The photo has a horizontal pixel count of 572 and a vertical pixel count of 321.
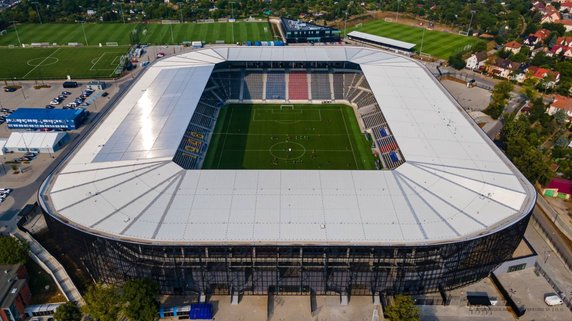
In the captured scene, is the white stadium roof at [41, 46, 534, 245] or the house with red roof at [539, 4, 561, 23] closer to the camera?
the white stadium roof at [41, 46, 534, 245]

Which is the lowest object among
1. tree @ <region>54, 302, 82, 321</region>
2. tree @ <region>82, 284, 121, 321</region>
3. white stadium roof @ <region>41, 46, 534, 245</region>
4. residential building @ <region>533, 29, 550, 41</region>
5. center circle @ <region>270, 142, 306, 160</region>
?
center circle @ <region>270, 142, 306, 160</region>

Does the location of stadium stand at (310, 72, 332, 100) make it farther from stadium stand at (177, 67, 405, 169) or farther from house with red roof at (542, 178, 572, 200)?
house with red roof at (542, 178, 572, 200)

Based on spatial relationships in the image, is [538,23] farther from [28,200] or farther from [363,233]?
[28,200]

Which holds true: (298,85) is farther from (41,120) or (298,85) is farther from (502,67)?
(502,67)

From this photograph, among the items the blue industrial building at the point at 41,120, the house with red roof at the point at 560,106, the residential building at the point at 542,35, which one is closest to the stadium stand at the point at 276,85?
the blue industrial building at the point at 41,120

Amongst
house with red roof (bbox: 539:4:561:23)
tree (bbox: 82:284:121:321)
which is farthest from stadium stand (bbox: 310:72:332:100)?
house with red roof (bbox: 539:4:561:23)

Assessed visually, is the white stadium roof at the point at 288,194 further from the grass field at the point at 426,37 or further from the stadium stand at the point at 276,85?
the grass field at the point at 426,37

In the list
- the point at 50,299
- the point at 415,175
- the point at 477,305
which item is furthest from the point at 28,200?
the point at 477,305

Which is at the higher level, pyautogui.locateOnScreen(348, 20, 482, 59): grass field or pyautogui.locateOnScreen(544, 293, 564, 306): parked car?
pyautogui.locateOnScreen(348, 20, 482, 59): grass field
